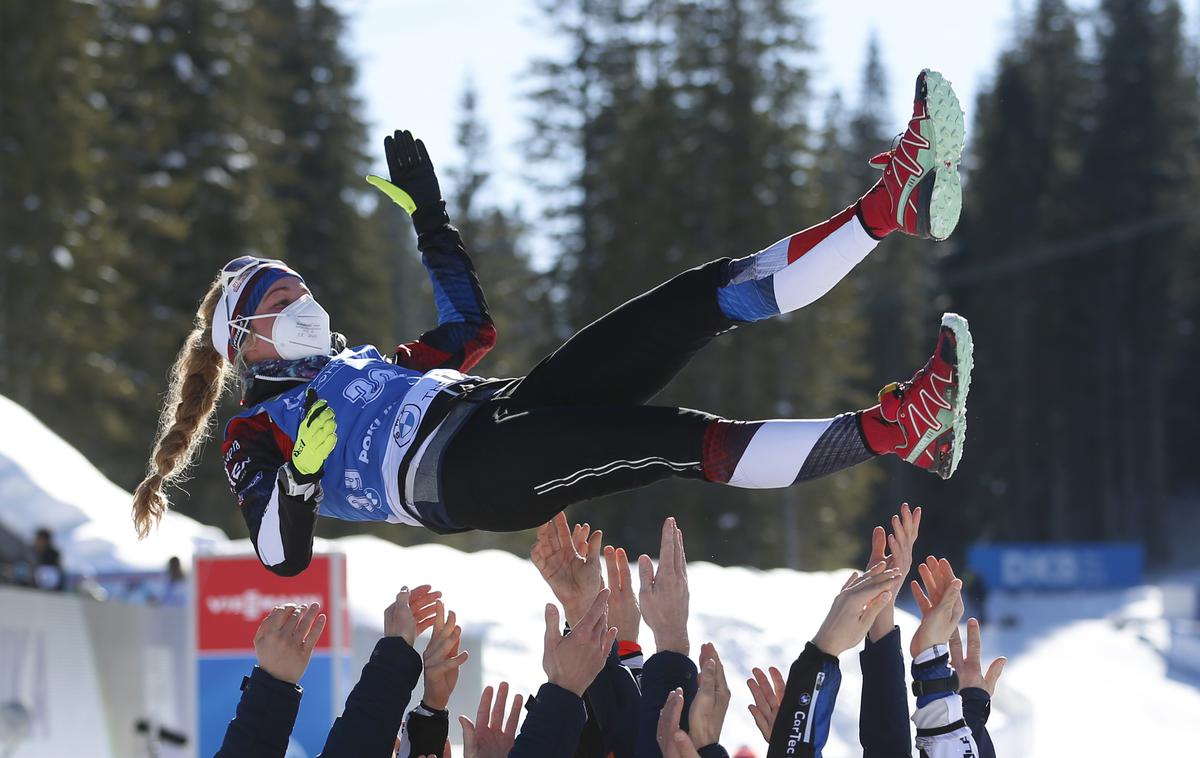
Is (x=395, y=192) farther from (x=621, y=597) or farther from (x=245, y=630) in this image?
(x=245, y=630)

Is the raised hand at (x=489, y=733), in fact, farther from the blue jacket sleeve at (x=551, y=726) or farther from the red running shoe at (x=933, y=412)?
the red running shoe at (x=933, y=412)

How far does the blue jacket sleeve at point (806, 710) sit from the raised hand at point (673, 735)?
0.15 metres

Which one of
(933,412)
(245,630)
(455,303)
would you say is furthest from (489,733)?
(245,630)

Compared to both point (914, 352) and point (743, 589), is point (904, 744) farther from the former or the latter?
point (914, 352)

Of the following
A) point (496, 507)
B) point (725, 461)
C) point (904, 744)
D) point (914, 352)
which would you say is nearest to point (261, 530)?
point (496, 507)

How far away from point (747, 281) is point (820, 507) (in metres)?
22.3

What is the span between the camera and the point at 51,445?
1363cm

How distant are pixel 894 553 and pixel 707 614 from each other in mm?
5671

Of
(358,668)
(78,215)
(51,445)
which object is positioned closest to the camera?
(358,668)

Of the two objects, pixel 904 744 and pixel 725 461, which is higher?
pixel 725 461

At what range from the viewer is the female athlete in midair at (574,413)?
3395 mm

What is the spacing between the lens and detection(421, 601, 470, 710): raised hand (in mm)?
2766

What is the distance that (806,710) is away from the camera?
2.38 meters

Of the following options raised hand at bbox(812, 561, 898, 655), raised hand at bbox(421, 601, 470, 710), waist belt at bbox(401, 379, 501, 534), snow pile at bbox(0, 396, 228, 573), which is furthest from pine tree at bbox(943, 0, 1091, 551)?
raised hand at bbox(812, 561, 898, 655)
